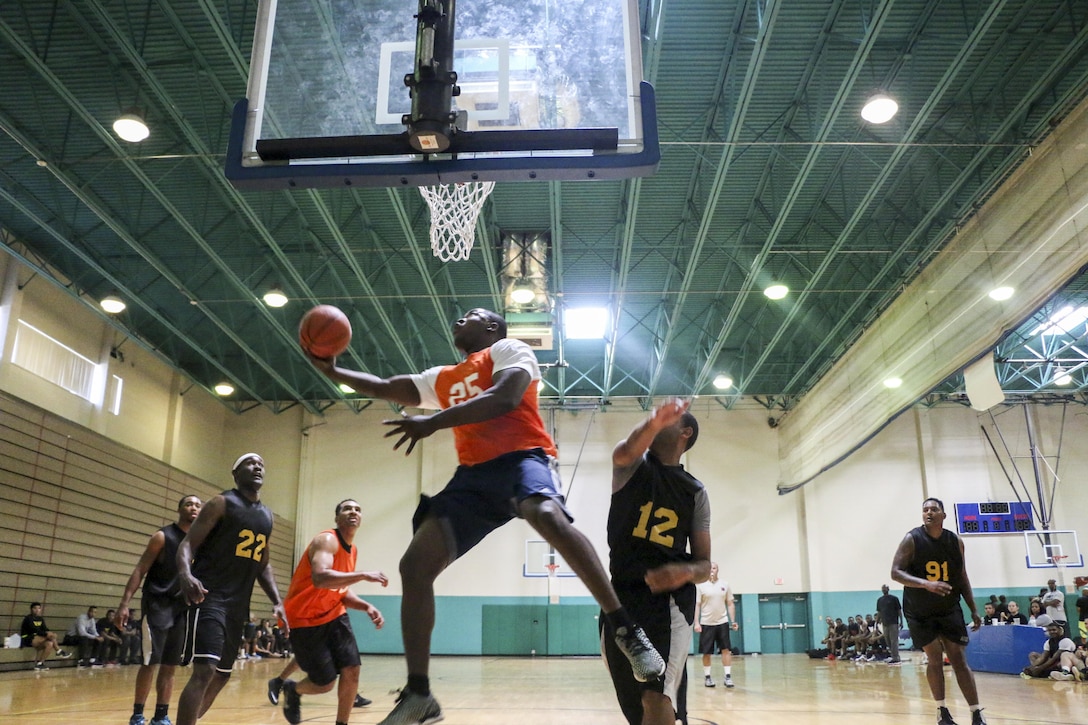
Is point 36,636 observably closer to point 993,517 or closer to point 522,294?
point 522,294

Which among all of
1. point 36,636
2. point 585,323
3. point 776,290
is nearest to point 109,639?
point 36,636

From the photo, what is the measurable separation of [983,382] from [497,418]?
43.2 feet

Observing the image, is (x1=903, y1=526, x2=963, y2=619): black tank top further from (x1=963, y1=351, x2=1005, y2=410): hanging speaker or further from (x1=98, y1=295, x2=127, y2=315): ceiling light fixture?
(x1=98, y1=295, x2=127, y2=315): ceiling light fixture

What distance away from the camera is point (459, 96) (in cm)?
527

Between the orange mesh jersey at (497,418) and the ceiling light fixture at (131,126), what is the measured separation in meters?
10.5

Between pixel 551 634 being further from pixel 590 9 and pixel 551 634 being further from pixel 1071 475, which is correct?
pixel 590 9

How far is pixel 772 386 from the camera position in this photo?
2623cm

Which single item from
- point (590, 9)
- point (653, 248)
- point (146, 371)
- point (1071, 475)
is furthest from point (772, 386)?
point (590, 9)

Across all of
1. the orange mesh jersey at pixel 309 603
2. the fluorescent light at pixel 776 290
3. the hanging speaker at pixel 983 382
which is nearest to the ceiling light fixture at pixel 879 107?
the hanging speaker at pixel 983 382

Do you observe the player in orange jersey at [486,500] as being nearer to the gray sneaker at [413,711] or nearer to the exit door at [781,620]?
the gray sneaker at [413,711]

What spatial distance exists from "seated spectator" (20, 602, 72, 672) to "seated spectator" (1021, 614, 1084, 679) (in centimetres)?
1601

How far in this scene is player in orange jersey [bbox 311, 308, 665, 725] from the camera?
10.3 feet

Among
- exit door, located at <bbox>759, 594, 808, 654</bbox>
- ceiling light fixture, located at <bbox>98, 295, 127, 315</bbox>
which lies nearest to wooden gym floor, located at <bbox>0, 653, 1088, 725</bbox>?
ceiling light fixture, located at <bbox>98, 295, 127, 315</bbox>

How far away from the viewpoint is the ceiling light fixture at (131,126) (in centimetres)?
1214
